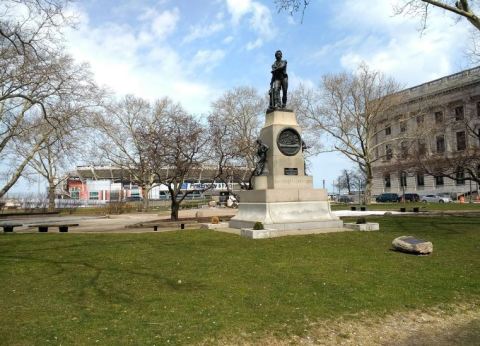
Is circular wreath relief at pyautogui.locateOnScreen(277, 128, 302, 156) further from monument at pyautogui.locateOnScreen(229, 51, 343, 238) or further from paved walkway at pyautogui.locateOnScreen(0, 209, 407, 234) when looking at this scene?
paved walkway at pyautogui.locateOnScreen(0, 209, 407, 234)

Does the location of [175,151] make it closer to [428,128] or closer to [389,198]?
[428,128]

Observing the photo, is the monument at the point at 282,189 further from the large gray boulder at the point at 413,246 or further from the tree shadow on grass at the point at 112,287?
the tree shadow on grass at the point at 112,287

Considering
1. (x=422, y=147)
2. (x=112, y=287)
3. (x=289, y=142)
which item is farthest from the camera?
(x=422, y=147)

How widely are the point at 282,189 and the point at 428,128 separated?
111 ft

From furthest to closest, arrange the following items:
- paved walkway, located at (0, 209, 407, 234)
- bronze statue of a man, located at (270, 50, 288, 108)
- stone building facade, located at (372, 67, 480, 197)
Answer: stone building facade, located at (372, 67, 480, 197)
paved walkway, located at (0, 209, 407, 234)
bronze statue of a man, located at (270, 50, 288, 108)

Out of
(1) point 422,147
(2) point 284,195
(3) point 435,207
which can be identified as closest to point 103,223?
(2) point 284,195

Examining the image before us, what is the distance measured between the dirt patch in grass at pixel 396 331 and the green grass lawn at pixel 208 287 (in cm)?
20

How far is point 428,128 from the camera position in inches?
1731

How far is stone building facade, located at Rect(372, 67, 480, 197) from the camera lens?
45.7m

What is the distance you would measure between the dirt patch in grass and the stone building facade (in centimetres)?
3651

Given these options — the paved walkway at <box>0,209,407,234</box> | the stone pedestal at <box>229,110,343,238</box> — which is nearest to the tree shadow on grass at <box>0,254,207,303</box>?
the stone pedestal at <box>229,110,343,238</box>

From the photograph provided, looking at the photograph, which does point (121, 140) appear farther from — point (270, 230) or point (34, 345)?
point (34, 345)

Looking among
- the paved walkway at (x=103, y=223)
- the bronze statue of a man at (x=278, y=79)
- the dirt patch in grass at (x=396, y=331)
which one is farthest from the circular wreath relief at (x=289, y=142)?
the dirt patch in grass at (x=396, y=331)

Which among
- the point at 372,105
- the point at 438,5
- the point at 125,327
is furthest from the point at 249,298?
the point at 372,105
